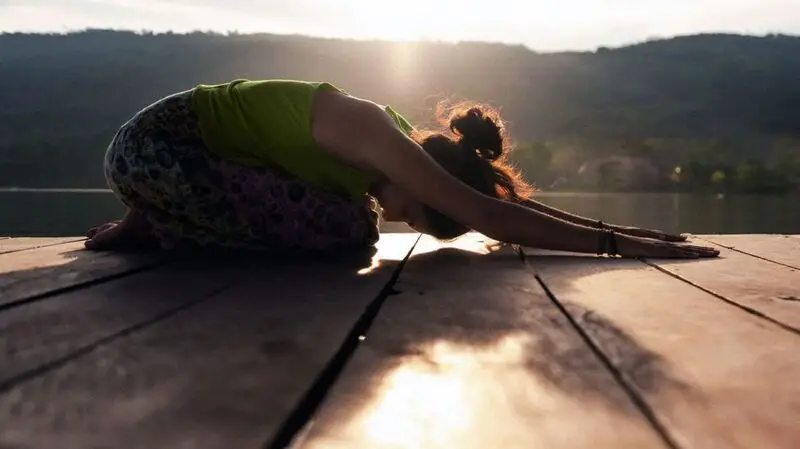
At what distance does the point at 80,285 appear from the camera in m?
1.45

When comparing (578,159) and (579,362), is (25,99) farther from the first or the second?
(579,362)

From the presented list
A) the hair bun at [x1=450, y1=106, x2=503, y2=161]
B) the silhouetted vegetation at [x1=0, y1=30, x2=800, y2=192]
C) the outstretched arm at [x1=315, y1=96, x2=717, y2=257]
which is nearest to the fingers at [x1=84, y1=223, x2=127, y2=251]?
the outstretched arm at [x1=315, y1=96, x2=717, y2=257]

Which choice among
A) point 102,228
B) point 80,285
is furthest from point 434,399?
point 102,228

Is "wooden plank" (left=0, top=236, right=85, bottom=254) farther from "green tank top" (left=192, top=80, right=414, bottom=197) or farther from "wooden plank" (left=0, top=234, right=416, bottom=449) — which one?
"wooden plank" (left=0, top=234, right=416, bottom=449)

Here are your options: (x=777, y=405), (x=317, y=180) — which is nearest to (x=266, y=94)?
(x=317, y=180)

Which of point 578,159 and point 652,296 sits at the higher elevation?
point 652,296

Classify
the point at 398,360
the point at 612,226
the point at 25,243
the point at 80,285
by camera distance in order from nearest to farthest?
1. the point at 398,360
2. the point at 80,285
3. the point at 612,226
4. the point at 25,243

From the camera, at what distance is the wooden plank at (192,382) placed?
637 millimetres

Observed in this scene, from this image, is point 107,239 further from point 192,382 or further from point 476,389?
point 476,389

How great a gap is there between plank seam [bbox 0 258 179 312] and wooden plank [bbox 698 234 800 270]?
147 centimetres

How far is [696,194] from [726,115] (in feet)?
10.3

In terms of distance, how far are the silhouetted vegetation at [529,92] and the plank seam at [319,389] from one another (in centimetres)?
1795

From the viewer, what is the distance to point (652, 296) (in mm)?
1341

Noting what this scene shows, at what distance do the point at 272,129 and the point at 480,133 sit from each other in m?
0.50
